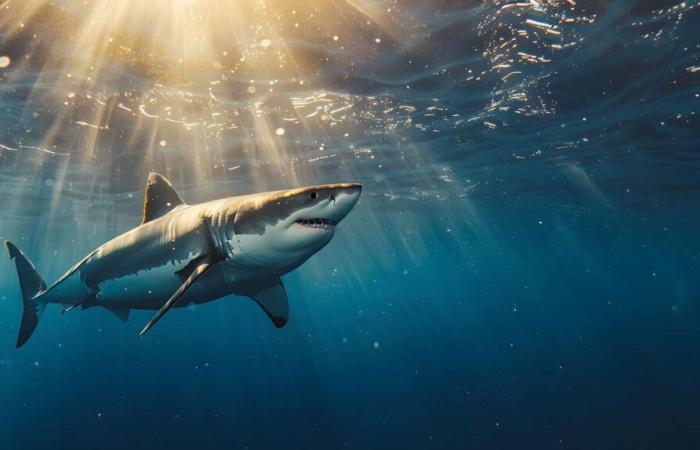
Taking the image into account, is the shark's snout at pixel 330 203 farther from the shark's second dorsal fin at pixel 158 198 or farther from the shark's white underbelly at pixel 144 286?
the shark's second dorsal fin at pixel 158 198

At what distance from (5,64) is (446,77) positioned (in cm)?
1132

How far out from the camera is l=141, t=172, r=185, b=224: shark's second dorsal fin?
7066 millimetres

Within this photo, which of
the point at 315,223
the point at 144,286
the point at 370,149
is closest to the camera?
the point at 315,223

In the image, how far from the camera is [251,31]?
9.21 meters

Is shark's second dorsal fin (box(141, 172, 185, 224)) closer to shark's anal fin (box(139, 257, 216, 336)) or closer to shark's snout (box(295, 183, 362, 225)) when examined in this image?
shark's anal fin (box(139, 257, 216, 336))

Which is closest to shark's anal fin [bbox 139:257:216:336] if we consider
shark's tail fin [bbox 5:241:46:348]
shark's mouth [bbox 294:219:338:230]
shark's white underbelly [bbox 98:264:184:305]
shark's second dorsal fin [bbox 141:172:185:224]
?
shark's white underbelly [bbox 98:264:184:305]

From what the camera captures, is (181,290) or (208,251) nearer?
(181,290)

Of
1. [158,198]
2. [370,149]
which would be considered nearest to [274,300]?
[158,198]

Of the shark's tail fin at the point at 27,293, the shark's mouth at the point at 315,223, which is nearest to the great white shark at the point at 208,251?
the shark's mouth at the point at 315,223

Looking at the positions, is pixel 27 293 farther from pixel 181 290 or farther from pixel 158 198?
pixel 181 290

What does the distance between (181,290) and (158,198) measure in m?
3.26

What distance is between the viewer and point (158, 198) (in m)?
7.09

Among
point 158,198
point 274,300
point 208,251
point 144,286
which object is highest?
point 208,251

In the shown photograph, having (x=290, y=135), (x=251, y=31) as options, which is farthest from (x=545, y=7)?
(x=290, y=135)
